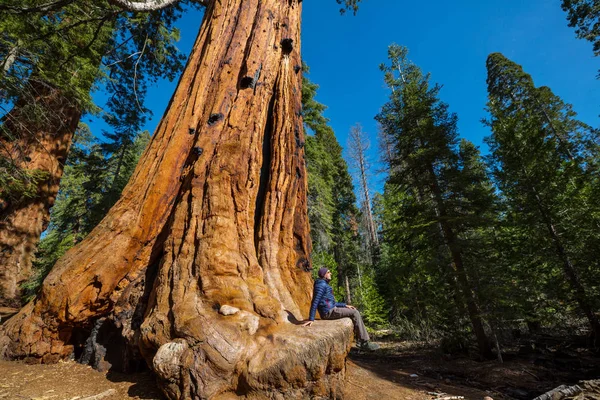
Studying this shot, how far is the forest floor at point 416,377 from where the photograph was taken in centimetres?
328

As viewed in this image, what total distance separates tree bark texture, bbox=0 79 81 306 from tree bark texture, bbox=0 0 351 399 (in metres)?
5.99

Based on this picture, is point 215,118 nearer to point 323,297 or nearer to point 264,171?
point 264,171

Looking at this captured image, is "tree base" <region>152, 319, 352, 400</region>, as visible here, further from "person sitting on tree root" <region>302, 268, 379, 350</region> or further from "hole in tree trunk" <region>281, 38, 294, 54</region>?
"hole in tree trunk" <region>281, 38, 294, 54</region>

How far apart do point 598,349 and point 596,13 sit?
11.6m

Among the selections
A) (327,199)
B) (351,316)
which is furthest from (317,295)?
(327,199)

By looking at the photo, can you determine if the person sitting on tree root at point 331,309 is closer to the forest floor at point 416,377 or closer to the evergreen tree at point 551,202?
the forest floor at point 416,377

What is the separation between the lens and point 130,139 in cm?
1548

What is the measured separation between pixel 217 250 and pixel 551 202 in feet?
38.7

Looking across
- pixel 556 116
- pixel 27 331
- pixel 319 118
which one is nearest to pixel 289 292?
pixel 27 331

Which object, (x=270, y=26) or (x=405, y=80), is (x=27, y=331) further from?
(x=405, y=80)

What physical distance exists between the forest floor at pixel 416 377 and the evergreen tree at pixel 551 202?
231 centimetres

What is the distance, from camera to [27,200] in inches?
353

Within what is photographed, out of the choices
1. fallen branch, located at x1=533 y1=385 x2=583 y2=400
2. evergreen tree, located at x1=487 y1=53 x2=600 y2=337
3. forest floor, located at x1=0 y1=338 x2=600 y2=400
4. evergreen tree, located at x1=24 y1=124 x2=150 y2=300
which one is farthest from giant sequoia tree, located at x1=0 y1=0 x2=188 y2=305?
evergreen tree, located at x1=487 y1=53 x2=600 y2=337

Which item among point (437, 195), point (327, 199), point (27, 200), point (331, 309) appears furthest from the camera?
point (327, 199)
